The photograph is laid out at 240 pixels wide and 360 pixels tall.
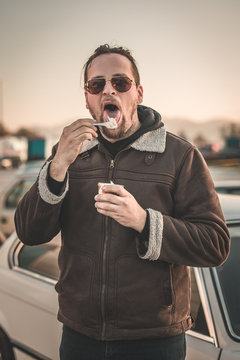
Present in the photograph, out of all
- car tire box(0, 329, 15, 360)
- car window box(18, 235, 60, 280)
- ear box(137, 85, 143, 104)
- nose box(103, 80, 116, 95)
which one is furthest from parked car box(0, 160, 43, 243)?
nose box(103, 80, 116, 95)

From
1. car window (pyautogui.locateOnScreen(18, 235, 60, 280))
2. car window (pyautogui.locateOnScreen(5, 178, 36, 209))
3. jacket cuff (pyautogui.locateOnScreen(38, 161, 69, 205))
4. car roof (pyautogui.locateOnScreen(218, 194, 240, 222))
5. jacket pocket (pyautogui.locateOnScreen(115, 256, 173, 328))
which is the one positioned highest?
jacket cuff (pyautogui.locateOnScreen(38, 161, 69, 205))

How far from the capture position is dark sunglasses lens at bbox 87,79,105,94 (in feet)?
5.63

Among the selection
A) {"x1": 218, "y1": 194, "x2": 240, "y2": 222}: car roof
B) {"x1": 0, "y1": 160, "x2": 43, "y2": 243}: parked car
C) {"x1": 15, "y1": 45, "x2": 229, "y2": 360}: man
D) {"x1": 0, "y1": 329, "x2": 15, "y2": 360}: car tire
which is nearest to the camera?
{"x1": 15, "y1": 45, "x2": 229, "y2": 360}: man

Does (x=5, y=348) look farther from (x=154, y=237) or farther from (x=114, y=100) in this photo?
(x=114, y=100)

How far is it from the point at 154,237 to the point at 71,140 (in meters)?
0.51

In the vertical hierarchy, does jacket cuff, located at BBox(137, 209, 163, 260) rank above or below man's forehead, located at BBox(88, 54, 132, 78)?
below

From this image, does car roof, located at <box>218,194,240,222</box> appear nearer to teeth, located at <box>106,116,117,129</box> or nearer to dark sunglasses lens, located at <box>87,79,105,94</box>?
teeth, located at <box>106,116,117,129</box>

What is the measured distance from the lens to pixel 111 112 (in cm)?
171

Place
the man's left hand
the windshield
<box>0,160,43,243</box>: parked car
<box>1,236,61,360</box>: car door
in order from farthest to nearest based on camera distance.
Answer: <box>0,160,43,243</box>: parked car
<box>1,236,61,360</box>: car door
the windshield
the man's left hand

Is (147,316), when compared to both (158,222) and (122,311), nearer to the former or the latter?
(122,311)

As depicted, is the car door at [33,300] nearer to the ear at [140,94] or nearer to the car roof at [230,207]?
the car roof at [230,207]

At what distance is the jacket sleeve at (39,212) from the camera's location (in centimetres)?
155

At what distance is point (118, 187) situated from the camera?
1.36m

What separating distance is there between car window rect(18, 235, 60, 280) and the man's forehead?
1.42 metres
